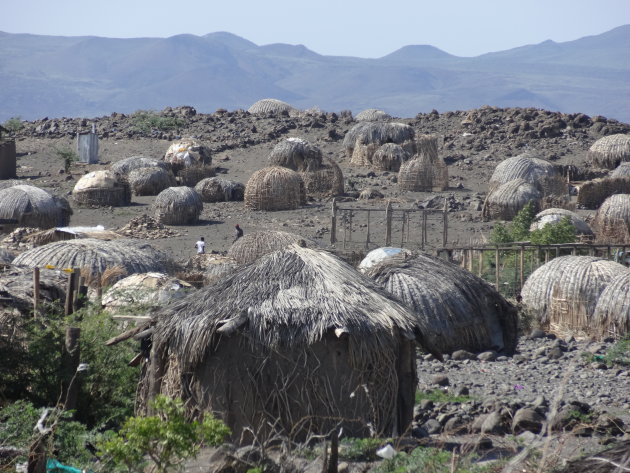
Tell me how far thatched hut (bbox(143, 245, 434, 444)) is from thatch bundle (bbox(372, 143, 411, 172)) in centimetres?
2835

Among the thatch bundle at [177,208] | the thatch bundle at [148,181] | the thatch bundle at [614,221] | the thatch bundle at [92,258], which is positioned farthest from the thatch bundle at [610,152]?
the thatch bundle at [92,258]

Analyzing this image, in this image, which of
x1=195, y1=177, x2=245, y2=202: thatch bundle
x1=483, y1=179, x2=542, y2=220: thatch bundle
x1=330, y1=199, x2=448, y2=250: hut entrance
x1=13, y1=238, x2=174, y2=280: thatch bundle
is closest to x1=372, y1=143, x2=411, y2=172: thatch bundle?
x1=195, y1=177, x2=245, y2=202: thatch bundle

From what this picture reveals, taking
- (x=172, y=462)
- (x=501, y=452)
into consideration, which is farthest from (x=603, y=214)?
(x=172, y=462)

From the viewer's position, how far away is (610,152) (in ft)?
128

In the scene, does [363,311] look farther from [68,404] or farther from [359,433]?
[68,404]

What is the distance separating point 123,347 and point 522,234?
15162 millimetres

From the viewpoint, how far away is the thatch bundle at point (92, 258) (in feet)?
53.5

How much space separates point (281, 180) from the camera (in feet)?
105

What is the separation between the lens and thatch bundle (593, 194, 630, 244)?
27.2 metres

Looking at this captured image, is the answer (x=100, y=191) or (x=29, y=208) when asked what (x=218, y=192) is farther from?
(x=29, y=208)

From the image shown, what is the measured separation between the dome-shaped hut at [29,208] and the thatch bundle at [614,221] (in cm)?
1358

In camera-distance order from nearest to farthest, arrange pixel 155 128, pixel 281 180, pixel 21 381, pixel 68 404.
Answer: pixel 68 404, pixel 21 381, pixel 281 180, pixel 155 128

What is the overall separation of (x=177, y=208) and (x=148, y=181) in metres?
4.76

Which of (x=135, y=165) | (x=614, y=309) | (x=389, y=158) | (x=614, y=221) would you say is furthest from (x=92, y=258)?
(x=389, y=158)
